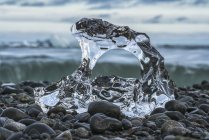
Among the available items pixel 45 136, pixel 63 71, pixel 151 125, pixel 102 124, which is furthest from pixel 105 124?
pixel 63 71

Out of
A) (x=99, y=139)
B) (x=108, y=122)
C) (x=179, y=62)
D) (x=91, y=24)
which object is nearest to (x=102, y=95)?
(x=91, y=24)

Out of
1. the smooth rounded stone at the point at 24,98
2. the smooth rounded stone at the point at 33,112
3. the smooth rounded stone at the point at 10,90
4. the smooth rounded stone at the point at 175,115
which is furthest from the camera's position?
the smooth rounded stone at the point at 10,90

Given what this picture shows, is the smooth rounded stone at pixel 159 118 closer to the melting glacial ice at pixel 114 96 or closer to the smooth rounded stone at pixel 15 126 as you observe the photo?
the melting glacial ice at pixel 114 96

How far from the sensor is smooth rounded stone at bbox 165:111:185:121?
4.05 m

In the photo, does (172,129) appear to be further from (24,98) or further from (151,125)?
(24,98)

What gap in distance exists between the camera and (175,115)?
13.4 ft

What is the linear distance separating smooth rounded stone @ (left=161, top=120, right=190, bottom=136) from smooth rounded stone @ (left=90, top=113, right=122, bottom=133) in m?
0.31

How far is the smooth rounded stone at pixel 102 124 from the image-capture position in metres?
3.49

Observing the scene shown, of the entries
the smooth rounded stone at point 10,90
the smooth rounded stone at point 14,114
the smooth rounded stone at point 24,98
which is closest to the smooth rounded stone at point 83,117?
the smooth rounded stone at point 14,114

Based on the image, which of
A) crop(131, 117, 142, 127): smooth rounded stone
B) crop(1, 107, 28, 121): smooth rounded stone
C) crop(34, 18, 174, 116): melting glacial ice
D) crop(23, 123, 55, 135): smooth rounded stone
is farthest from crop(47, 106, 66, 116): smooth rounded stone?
crop(23, 123, 55, 135): smooth rounded stone

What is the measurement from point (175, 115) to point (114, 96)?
0.99 m

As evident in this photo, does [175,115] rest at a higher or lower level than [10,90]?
higher

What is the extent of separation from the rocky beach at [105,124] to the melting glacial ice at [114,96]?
0.23 metres

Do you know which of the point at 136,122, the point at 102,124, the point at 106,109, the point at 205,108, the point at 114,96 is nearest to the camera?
the point at 102,124
